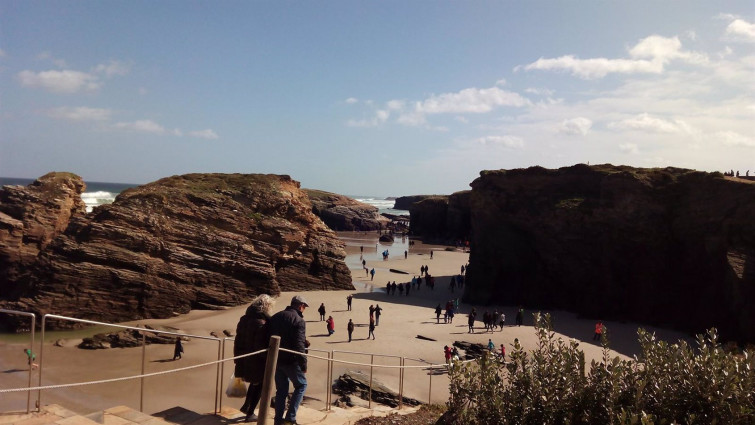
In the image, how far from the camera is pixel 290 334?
Result: 6.37 metres

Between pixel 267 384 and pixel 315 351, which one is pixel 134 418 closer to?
pixel 267 384

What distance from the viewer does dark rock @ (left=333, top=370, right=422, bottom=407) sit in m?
13.4

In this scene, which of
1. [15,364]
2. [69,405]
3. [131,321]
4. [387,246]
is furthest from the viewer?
[387,246]

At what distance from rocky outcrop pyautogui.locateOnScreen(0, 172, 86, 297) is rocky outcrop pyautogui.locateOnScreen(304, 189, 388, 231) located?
56.9 meters

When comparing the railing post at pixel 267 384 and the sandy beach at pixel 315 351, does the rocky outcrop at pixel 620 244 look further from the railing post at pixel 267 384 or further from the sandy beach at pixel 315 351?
the railing post at pixel 267 384

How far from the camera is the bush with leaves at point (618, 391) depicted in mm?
4574

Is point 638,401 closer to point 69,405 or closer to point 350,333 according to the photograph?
point 69,405

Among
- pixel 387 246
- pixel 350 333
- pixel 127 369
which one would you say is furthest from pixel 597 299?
pixel 387 246

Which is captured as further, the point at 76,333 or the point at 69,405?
the point at 76,333

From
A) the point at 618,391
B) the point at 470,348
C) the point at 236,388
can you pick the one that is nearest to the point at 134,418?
the point at 236,388

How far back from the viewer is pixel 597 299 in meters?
26.9

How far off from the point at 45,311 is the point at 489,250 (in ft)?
77.3

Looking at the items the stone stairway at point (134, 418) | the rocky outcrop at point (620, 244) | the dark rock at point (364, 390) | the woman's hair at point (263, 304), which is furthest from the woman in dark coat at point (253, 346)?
the rocky outcrop at point (620, 244)

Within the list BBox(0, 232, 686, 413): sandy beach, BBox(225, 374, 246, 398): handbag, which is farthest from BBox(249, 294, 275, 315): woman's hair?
BBox(0, 232, 686, 413): sandy beach
